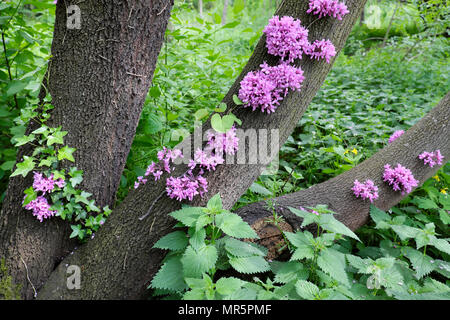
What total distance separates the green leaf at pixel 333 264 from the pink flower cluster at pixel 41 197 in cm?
148

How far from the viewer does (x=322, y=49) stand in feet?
6.14

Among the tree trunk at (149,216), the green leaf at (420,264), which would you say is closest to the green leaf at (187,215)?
the tree trunk at (149,216)

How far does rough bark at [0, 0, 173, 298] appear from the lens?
180 cm

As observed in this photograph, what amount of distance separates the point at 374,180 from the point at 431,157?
1.80 ft

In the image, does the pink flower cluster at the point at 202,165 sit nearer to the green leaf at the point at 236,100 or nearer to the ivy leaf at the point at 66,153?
the green leaf at the point at 236,100

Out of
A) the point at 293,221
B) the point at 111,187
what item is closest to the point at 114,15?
the point at 111,187

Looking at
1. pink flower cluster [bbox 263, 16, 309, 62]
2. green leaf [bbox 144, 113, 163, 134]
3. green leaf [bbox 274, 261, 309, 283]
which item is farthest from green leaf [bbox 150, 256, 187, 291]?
pink flower cluster [bbox 263, 16, 309, 62]

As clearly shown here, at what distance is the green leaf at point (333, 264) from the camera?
5.33 ft

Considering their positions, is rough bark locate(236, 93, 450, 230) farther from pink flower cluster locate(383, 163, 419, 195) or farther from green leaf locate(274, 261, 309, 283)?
green leaf locate(274, 261, 309, 283)

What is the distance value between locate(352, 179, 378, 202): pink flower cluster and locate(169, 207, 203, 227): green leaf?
1300 millimetres

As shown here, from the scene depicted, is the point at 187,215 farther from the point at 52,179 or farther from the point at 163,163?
the point at 52,179

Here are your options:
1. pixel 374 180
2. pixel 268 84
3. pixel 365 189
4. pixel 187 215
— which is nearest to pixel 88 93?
pixel 187 215

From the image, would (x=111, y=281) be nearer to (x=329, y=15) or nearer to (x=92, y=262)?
(x=92, y=262)

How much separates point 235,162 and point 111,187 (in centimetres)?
82
